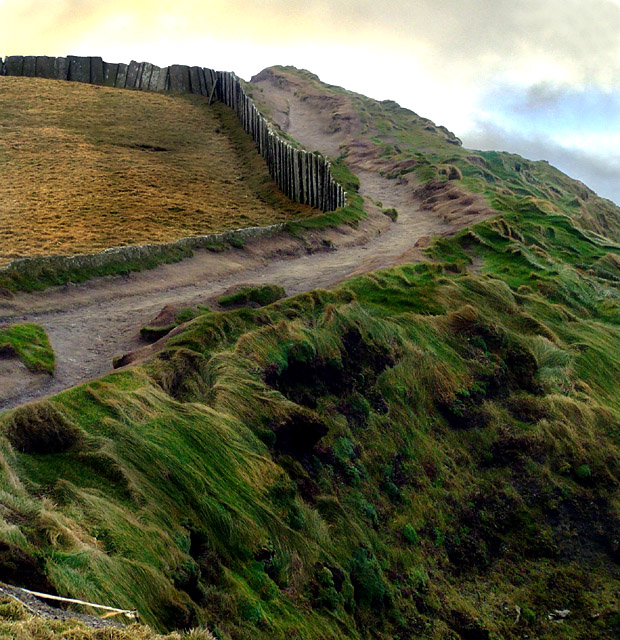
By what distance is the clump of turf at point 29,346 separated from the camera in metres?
9.62

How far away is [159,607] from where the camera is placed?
494 centimetres

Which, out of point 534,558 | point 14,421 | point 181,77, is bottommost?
point 534,558

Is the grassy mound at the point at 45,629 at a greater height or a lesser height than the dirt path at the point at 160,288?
lesser

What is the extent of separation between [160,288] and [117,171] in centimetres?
1246

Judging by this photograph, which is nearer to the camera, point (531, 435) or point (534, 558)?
point (534, 558)

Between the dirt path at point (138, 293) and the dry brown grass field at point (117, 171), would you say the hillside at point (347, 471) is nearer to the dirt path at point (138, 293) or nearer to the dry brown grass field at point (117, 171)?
the dirt path at point (138, 293)

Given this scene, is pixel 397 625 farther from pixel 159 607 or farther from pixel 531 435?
pixel 531 435

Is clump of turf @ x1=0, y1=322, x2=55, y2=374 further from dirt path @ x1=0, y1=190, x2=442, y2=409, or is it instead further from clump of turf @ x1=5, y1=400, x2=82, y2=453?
clump of turf @ x1=5, y1=400, x2=82, y2=453

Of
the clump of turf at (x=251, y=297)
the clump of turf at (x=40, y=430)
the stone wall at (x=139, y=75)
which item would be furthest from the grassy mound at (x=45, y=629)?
the stone wall at (x=139, y=75)

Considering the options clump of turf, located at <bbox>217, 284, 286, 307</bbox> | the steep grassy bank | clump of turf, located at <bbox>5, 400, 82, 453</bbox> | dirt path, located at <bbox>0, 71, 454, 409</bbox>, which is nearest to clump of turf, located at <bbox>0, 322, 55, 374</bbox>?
dirt path, located at <bbox>0, 71, 454, 409</bbox>

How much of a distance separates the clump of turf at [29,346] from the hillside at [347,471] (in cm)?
33

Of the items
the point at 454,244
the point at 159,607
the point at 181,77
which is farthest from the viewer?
the point at 181,77

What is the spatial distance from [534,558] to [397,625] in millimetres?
2925

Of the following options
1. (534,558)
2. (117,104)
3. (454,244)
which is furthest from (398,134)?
(534,558)
